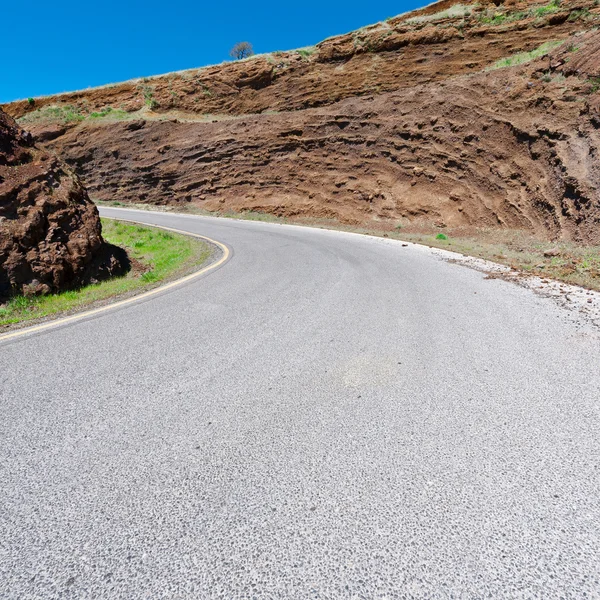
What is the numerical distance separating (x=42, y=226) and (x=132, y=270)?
2.34 meters

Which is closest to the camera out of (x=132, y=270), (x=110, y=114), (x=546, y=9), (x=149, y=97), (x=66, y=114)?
(x=132, y=270)

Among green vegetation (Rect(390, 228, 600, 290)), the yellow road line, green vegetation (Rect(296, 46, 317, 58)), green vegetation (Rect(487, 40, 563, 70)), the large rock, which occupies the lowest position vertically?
the yellow road line

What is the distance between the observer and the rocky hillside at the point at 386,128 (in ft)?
44.8

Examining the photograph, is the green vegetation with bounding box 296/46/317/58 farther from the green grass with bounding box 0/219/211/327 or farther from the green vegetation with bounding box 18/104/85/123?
the green vegetation with bounding box 18/104/85/123

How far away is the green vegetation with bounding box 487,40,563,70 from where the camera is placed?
55.2ft

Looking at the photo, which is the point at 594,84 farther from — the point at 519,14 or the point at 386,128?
the point at 519,14

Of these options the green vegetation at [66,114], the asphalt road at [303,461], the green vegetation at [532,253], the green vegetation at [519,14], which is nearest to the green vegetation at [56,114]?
the green vegetation at [66,114]

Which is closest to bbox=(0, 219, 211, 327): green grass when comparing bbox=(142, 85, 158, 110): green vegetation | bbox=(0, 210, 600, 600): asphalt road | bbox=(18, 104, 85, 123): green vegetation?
bbox=(0, 210, 600, 600): asphalt road

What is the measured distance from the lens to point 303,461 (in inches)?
89.9

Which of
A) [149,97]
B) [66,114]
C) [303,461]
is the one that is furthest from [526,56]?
[66,114]

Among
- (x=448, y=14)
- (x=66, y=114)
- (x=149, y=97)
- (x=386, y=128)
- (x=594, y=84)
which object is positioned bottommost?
(x=594, y=84)

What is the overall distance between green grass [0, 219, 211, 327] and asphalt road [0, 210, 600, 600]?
2016 mm

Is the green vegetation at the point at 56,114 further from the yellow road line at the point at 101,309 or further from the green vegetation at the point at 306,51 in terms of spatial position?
the yellow road line at the point at 101,309

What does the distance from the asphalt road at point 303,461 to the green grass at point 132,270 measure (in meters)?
2.02
